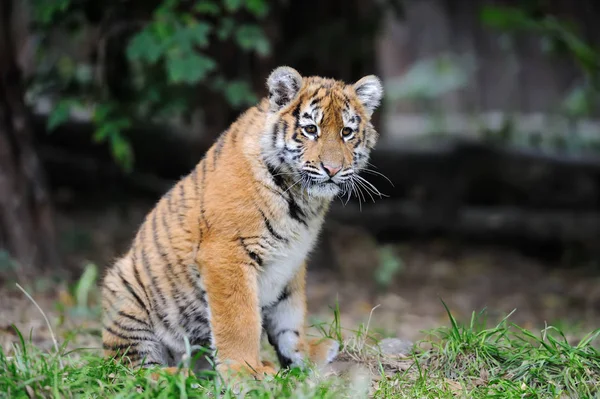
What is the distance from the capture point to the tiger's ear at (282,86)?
3.87 m

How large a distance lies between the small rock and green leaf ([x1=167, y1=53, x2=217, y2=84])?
253 centimetres

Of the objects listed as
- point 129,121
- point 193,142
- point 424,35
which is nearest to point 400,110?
point 424,35

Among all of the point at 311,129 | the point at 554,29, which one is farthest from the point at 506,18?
the point at 311,129

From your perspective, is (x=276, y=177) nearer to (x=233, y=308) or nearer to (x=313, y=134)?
(x=313, y=134)

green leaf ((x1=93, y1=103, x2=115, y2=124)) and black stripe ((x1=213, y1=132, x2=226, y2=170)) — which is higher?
black stripe ((x1=213, y1=132, x2=226, y2=170))

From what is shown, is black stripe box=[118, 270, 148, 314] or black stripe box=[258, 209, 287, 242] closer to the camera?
black stripe box=[258, 209, 287, 242]

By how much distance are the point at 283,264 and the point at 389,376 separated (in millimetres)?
774

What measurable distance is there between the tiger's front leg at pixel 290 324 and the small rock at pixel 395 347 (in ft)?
0.92

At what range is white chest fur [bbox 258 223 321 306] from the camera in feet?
12.5

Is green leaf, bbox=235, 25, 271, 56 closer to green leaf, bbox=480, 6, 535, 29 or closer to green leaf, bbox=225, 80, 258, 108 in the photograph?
green leaf, bbox=225, 80, 258, 108

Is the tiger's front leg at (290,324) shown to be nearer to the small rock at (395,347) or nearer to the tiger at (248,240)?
the tiger at (248,240)

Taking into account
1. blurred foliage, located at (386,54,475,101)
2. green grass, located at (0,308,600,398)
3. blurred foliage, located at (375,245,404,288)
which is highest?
green grass, located at (0,308,600,398)

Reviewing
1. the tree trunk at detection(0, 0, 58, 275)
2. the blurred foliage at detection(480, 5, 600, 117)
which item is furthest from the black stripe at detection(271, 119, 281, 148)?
the blurred foliage at detection(480, 5, 600, 117)

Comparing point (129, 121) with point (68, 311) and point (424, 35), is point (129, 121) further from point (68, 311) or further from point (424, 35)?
point (424, 35)
